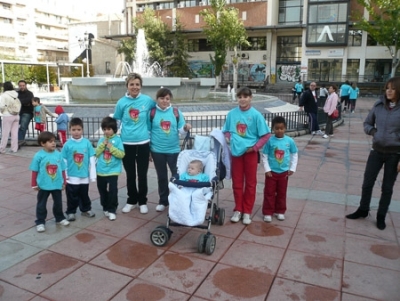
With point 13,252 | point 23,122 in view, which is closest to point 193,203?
point 13,252

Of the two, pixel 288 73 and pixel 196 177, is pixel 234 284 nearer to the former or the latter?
pixel 196 177

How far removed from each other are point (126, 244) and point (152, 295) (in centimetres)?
111

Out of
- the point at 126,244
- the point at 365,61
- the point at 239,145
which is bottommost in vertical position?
the point at 126,244

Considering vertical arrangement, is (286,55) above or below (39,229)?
above

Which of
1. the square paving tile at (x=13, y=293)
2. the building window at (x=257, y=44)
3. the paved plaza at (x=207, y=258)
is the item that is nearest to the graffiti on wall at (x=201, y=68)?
the building window at (x=257, y=44)

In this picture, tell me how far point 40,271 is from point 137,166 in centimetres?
202

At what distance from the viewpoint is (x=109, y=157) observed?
16.0 ft

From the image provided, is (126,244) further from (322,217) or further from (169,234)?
(322,217)

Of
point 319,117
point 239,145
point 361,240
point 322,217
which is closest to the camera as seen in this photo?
point 361,240

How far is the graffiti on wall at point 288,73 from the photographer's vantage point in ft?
135

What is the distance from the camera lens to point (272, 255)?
4.00 meters

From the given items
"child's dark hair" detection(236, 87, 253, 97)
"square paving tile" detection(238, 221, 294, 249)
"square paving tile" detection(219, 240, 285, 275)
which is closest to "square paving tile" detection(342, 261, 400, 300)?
"square paving tile" detection(219, 240, 285, 275)

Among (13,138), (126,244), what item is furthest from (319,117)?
(126,244)

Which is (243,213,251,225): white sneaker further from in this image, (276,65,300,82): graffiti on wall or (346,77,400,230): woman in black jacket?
(276,65,300,82): graffiti on wall
